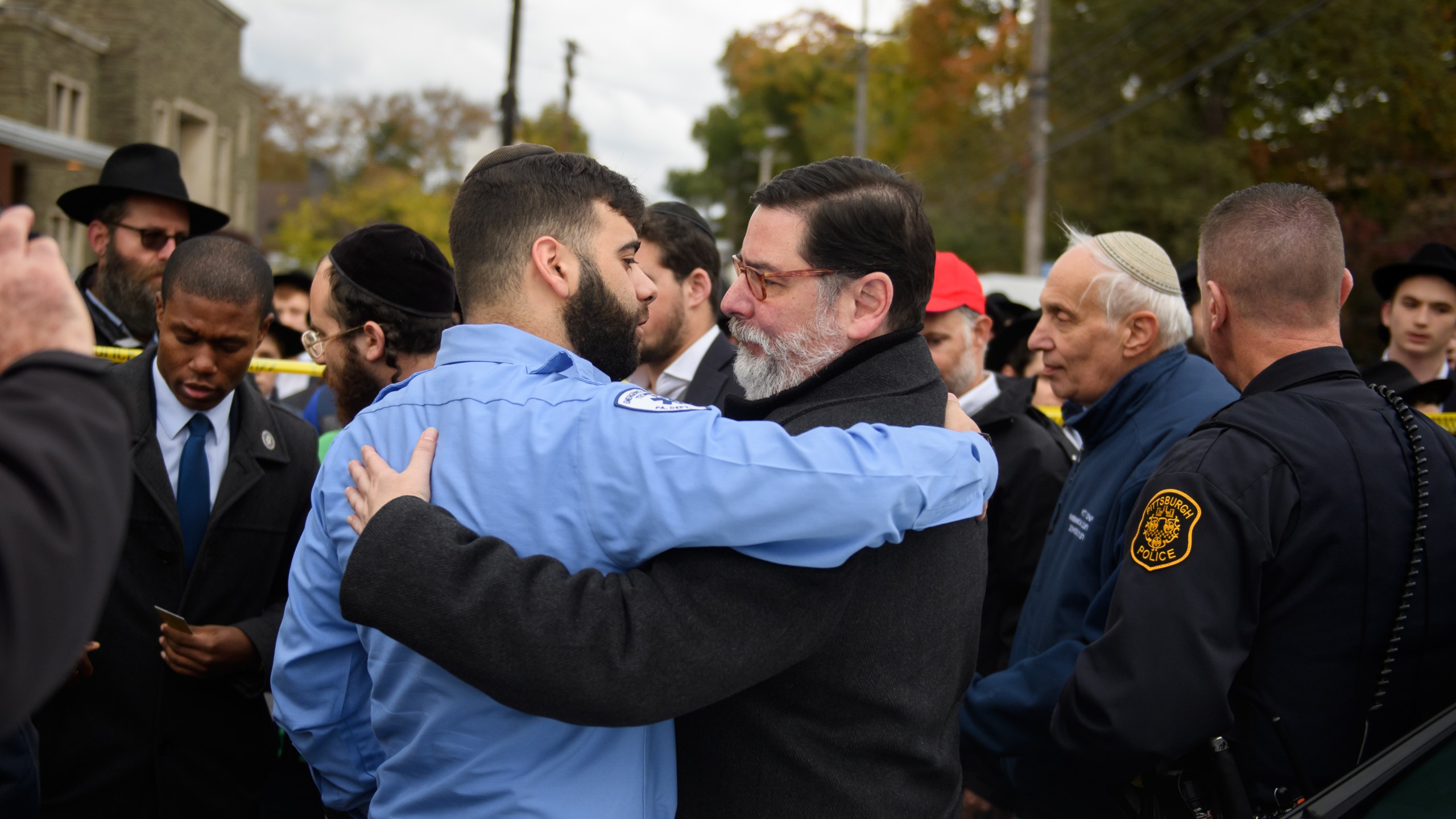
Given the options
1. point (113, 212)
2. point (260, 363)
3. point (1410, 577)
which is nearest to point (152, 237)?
point (113, 212)

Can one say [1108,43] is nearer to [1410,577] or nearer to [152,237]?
[152,237]

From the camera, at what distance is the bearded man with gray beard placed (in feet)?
4.90

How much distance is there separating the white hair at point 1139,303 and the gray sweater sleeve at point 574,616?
6.82 ft

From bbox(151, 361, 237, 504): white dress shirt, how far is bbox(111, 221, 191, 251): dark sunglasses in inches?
64.5

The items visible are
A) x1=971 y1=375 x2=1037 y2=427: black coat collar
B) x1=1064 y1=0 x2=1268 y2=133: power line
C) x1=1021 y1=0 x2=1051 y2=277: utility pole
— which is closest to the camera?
x1=971 y1=375 x2=1037 y2=427: black coat collar

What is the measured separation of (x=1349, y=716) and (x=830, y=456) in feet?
5.07

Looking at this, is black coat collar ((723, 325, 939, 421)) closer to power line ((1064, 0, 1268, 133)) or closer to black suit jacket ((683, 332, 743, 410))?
black suit jacket ((683, 332, 743, 410))

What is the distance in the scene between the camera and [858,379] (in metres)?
1.94

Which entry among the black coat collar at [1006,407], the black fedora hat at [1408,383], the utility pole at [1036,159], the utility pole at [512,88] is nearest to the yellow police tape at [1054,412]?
the black coat collar at [1006,407]

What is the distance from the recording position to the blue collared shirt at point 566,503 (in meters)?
1.49

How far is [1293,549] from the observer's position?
217 centimetres

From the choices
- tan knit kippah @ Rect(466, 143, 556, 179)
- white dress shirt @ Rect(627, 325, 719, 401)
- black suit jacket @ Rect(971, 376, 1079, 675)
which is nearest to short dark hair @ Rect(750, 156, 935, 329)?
tan knit kippah @ Rect(466, 143, 556, 179)

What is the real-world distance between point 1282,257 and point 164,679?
10.7ft

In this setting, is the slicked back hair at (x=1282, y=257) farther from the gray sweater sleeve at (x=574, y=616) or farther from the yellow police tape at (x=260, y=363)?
the yellow police tape at (x=260, y=363)
